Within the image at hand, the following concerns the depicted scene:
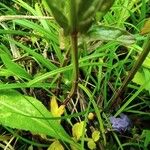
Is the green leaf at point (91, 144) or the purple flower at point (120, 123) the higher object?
the purple flower at point (120, 123)

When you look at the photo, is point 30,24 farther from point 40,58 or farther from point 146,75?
point 146,75

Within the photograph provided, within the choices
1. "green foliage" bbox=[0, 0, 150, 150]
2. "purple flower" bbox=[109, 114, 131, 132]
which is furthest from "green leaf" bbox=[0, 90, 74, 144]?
"purple flower" bbox=[109, 114, 131, 132]

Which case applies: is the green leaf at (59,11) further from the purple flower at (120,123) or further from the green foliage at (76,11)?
the purple flower at (120,123)

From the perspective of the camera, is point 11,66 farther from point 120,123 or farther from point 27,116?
point 120,123

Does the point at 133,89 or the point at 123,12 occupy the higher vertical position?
the point at 123,12

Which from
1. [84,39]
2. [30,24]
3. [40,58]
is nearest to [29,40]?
[30,24]

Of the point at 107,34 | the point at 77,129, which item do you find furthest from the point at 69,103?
the point at 107,34

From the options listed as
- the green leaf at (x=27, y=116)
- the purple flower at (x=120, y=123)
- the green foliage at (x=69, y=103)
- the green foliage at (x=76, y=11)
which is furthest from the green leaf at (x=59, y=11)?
the purple flower at (x=120, y=123)
